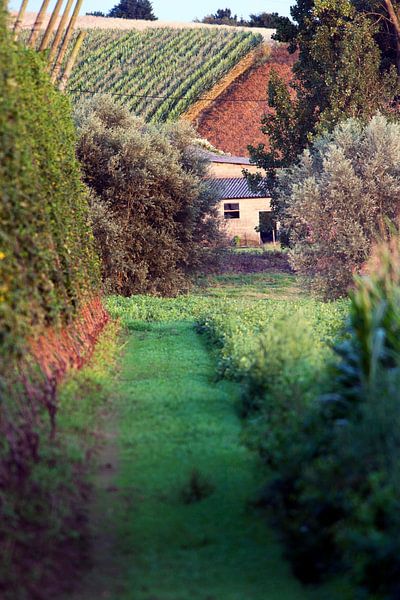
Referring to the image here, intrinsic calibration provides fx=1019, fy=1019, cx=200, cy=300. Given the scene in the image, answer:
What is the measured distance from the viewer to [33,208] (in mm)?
10062

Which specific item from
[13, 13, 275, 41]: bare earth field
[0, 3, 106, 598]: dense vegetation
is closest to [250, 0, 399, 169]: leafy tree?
[0, 3, 106, 598]: dense vegetation

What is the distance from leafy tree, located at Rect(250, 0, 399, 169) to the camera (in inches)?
1288

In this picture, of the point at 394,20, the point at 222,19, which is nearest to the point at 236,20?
the point at 222,19

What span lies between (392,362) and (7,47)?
16.2 ft

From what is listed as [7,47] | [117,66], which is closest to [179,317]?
[7,47]

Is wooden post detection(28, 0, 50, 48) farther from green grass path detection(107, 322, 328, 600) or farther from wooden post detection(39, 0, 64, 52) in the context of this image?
green grass path detection(107, 322, 328, 600)

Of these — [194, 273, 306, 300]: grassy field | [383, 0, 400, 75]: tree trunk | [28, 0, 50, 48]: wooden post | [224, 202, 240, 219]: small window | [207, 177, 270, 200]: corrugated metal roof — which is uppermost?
[383, 0, 400, 75]: tree trunk

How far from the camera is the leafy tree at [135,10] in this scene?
340ft

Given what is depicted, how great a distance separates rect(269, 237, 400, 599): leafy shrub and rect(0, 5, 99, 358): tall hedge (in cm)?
262

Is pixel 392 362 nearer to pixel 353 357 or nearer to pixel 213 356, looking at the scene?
pixel 353 357

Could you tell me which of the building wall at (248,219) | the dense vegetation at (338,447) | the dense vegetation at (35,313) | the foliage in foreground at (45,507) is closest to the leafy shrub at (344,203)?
the dense vegetation at (35,313)

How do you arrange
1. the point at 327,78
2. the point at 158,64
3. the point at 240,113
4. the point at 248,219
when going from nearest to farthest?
the point at 327,78, the point at 248,219, the point at 240,113, the point at 158,64

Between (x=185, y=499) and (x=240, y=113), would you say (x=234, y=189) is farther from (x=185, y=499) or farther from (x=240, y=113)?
(x=185, y=499)

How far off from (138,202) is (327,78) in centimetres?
838
